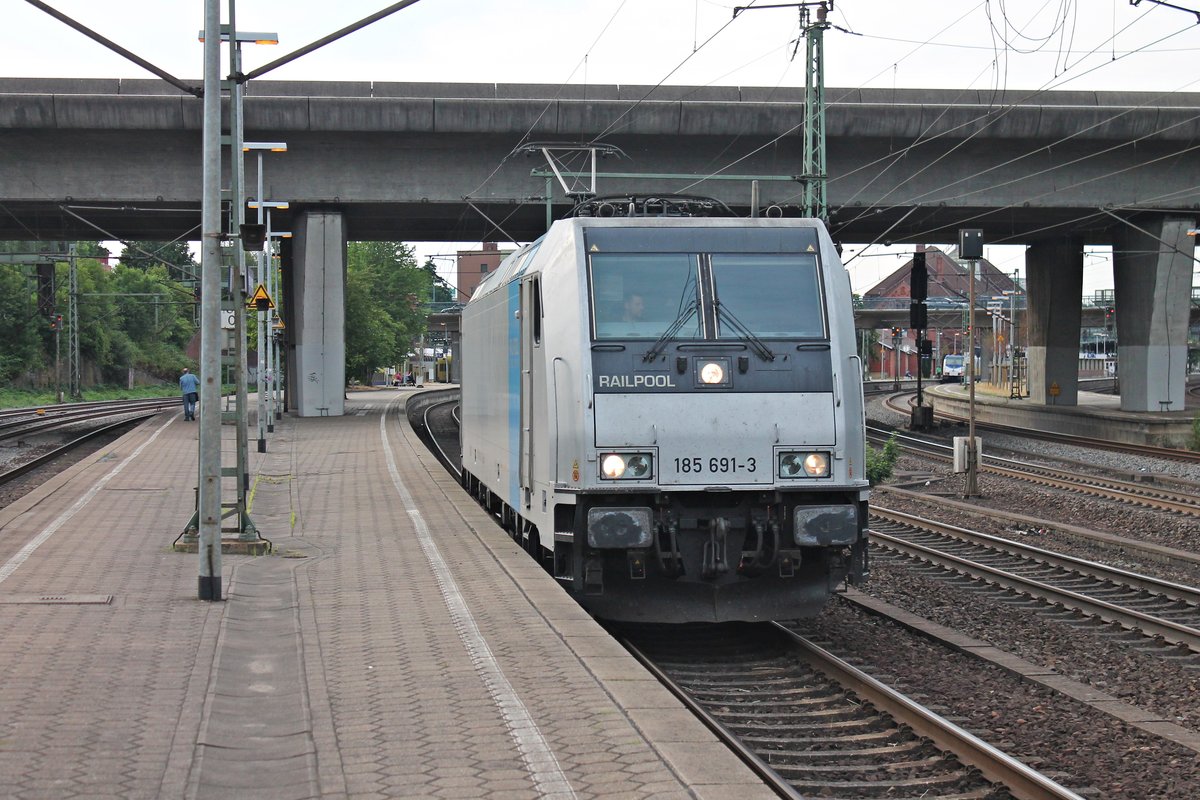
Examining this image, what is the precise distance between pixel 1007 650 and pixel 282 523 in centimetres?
927

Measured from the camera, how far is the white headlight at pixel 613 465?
964 centimetres

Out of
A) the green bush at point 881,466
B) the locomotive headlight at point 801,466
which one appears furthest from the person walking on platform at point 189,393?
the locomotive headlight at point 801,466


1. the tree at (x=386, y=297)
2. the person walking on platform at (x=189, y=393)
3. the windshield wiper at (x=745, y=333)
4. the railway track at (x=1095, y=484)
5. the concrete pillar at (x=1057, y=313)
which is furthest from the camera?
the tree at (x=386, y=297)

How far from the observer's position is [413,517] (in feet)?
53.5

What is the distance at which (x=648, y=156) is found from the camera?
37.9 m

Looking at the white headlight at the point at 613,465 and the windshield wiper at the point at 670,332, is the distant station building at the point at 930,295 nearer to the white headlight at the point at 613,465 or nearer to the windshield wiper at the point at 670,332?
the windshield wiper at the point at 670,332

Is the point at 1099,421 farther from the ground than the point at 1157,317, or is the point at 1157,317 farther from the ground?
the point at 1157,317

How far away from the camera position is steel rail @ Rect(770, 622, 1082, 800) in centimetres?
628

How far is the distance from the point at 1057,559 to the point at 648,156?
25172mm

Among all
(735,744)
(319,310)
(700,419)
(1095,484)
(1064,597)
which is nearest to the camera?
(735,744)

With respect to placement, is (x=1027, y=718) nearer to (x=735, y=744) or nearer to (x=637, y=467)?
(x=735, y=744)

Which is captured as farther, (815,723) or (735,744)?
(815,723)

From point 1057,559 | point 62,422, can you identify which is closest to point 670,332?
point 1057,559

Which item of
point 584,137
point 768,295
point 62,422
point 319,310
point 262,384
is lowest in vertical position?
point 62,422
